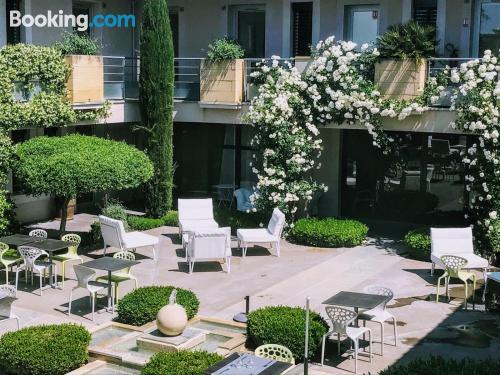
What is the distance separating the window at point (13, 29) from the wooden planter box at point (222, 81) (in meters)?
5.34

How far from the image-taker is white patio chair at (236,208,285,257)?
18.2 m

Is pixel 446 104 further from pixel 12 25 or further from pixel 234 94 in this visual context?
pixel 12 25

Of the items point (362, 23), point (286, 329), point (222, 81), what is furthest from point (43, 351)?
point (362, 23)

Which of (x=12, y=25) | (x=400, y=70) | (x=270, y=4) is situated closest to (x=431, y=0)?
(x=400, y=70)

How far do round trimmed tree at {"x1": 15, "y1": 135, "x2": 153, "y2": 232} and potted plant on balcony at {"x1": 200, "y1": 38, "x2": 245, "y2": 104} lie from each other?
3969 millimetres

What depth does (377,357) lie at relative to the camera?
11727 millimetres

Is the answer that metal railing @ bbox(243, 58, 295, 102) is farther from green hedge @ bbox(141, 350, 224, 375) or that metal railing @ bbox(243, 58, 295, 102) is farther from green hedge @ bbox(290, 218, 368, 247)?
green hedge @ bbox(141, 350, 224, 375)

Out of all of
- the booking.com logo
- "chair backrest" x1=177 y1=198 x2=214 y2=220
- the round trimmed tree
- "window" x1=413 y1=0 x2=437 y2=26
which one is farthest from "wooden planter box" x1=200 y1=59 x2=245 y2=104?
"window" x1=413 y1=0 x2=437 y2=26

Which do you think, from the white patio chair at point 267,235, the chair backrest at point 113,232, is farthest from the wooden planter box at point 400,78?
the chair backrest at point 113,232

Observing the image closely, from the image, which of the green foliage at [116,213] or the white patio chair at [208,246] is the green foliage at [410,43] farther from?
the green foliage at [116,213]

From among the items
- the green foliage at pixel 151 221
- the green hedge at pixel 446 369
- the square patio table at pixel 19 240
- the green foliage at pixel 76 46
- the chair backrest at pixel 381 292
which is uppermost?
the green foliage at pixel 76 46

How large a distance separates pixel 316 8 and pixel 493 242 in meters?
9.19

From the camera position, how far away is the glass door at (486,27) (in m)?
19.8

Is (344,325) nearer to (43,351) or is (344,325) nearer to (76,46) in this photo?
(43,351)
